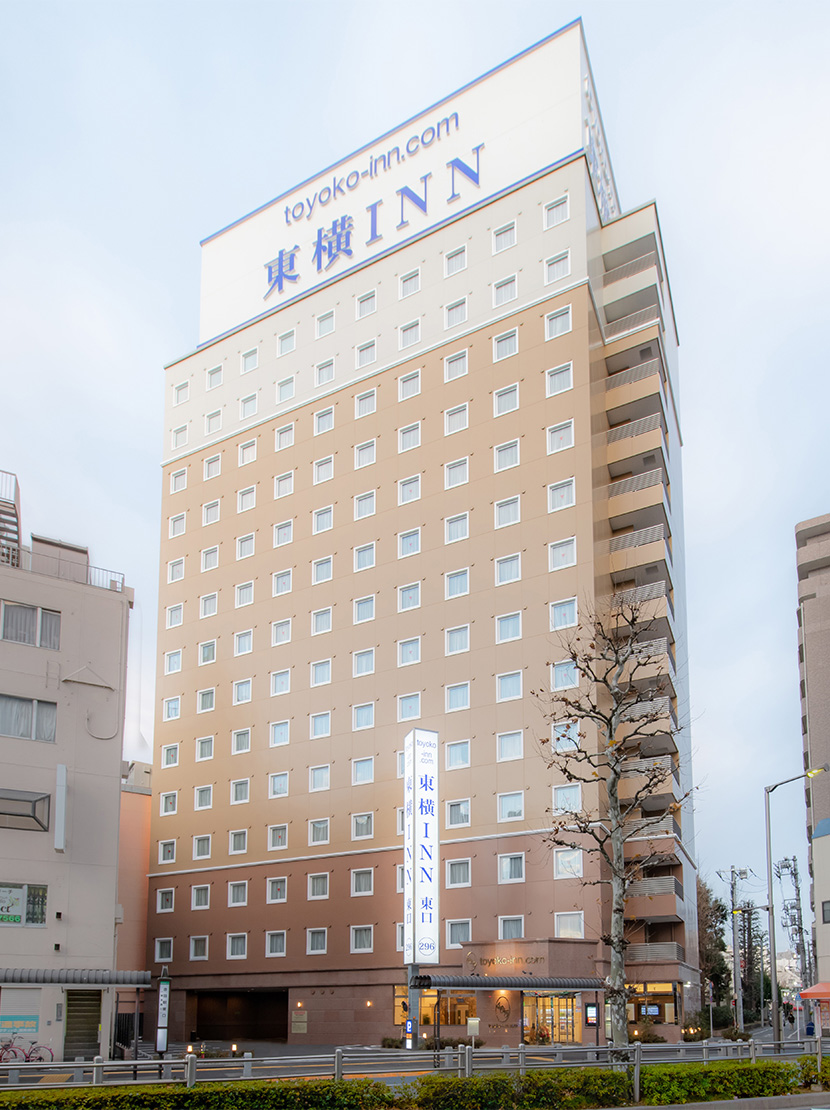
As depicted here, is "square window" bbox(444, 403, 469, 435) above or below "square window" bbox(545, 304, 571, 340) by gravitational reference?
below

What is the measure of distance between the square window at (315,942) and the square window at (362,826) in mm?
5839

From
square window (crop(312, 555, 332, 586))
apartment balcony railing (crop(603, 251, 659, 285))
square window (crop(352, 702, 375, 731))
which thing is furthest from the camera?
square window (crop(312, 555, 332, 586))

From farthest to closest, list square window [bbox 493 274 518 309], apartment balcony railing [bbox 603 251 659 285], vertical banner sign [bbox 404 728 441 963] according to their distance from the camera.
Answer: apartment balcony railing [bbox 603 251 659 285] < square window [bbox 493 274 518 309] < vertical banner sign [bbox 404 728 441 963]

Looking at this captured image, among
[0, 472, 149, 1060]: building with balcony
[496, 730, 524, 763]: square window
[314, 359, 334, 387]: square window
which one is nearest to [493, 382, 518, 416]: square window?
[314, 359, 334, 387]: square window

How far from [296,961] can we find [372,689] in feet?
53.5

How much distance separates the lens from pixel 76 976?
39.7 m

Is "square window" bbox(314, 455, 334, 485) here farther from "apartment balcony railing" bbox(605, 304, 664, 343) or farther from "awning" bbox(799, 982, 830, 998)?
"awning" bbox(799, 982, 830, 998)

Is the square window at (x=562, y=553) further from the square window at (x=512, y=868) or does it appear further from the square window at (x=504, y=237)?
the square window at (x=504, y=237)

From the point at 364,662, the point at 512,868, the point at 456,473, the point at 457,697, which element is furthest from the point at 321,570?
the point at 512,868

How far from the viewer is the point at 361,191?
3137 inches

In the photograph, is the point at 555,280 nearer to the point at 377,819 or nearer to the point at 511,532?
the point at 511,532

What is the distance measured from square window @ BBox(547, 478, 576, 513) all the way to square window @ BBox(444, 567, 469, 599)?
6342 millimetres

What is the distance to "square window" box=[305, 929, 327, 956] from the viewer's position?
215 ft

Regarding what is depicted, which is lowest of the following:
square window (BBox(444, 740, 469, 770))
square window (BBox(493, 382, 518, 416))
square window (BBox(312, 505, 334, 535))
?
square window (BBox(444, 740, 469, 770))
